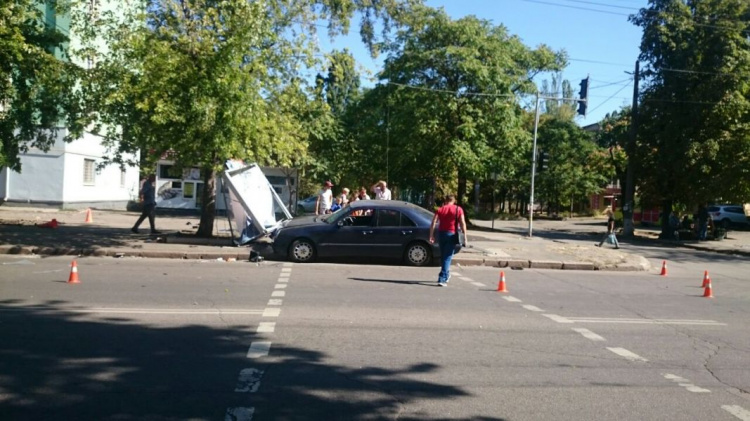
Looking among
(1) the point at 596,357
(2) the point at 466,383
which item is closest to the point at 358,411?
(2) the point at 466,383

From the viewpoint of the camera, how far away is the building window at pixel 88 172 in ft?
100

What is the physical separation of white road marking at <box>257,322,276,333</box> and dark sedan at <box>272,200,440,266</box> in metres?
7.04

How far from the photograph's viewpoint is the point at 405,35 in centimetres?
3247

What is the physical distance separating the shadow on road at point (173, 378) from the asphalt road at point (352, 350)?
2cm

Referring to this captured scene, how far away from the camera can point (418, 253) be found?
51.2 ft

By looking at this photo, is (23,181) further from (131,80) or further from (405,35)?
(405,35)

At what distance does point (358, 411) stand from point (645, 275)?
13185 mm

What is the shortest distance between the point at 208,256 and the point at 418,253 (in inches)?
197

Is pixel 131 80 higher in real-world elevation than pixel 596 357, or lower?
higher

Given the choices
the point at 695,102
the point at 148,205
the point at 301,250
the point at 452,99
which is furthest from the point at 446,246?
the point at 695,102

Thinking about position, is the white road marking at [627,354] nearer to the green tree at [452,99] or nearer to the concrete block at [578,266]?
the concrete block at [578,266]

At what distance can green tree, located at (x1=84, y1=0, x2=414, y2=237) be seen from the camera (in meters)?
15.4

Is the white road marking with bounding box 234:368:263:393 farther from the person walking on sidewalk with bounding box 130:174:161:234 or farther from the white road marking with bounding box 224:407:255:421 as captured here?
the person walking on sidewalk with bounding box 130:174:161:234

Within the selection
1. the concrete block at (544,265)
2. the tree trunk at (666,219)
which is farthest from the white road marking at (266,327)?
the tree trunk at (666,219)
